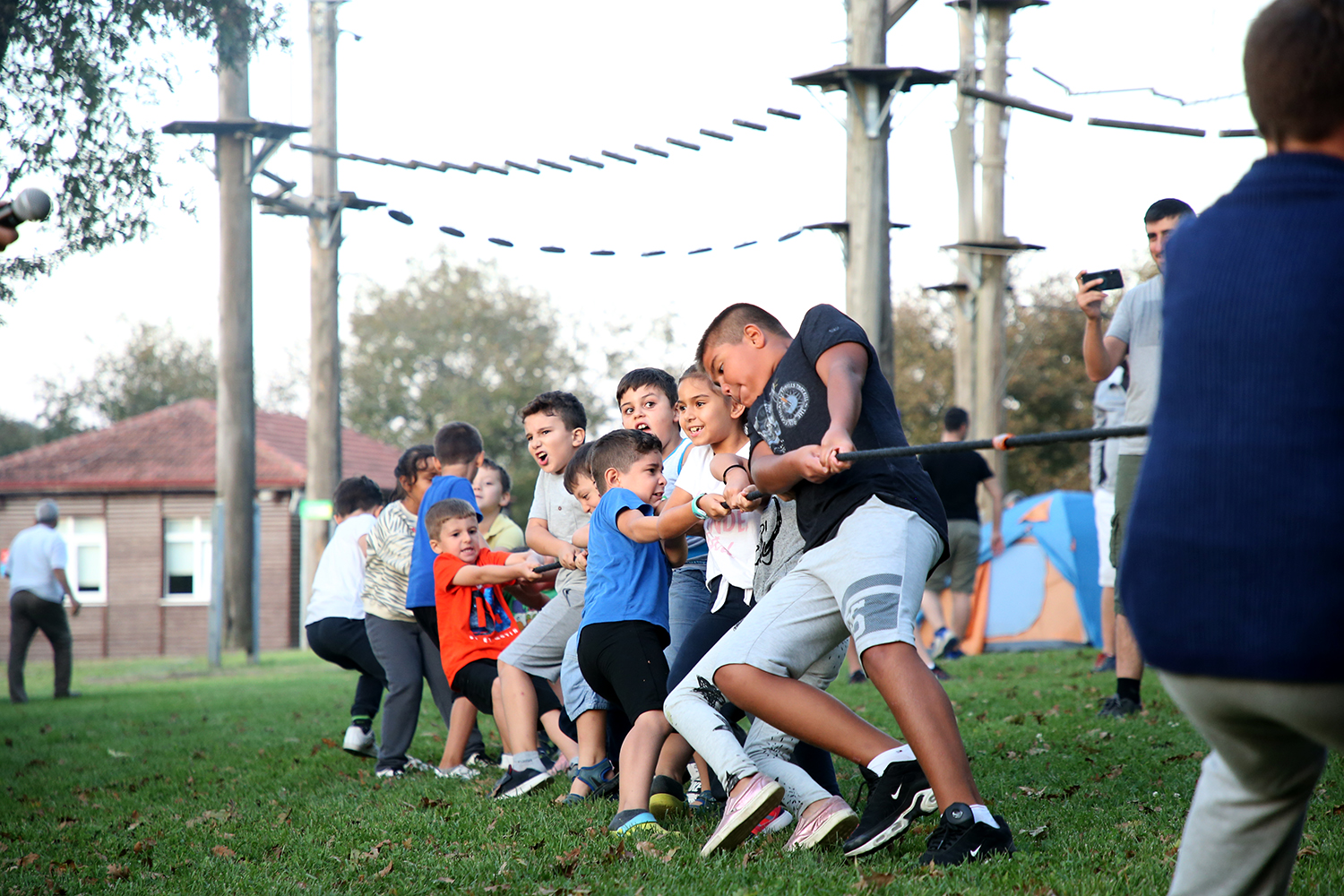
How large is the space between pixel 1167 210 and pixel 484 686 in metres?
3.93

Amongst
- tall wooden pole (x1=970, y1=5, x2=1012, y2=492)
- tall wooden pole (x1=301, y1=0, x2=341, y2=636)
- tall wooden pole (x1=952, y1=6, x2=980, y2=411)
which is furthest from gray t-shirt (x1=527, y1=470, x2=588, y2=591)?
tall wooden pole (x1=952, y1=6, x2=980, y2=411)

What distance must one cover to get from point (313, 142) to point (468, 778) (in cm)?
1336

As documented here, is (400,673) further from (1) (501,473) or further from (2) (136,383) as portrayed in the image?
(2) (136,383)

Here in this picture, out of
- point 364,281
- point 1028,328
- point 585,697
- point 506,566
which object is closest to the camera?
point 585,697

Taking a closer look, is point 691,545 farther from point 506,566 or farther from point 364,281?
point 364,281

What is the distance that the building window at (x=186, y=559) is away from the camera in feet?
102

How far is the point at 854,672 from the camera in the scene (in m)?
9.88

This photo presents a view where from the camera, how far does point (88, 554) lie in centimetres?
3156

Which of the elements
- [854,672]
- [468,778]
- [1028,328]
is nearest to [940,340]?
[1028,328]

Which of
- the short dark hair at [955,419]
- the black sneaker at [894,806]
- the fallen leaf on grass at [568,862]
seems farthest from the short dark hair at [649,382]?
the short dark hair at [955,419]

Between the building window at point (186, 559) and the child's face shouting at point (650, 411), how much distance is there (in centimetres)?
2778

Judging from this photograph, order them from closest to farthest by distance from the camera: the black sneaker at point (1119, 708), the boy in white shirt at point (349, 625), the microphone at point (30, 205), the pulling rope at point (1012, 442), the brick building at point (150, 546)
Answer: the pulling rope at point (1012, 442) → the microphone at point (30, 205) → the black sneaker at point (1119, 708) → the boy in white shirt at point (349, 625) → the brick building at point (150, 546)

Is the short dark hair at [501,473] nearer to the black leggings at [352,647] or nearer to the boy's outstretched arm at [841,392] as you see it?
the black leggings at [352,647]

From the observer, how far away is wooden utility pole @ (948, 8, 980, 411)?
696 inches
